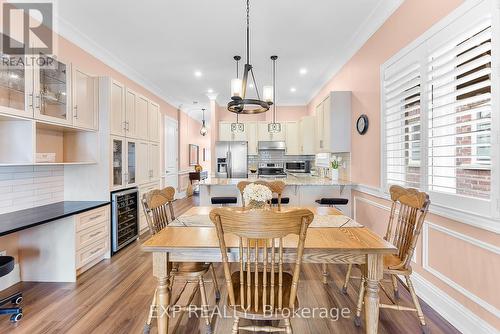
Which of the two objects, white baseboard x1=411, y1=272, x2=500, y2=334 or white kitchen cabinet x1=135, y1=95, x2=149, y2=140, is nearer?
white baseboard x1=411, y1=272, x2=500, y2=334

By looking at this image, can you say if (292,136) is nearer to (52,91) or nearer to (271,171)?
(271,171)

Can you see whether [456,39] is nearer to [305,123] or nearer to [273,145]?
[305,123]

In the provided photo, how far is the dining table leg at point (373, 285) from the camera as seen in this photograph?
1.46 m

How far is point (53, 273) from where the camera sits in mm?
2613

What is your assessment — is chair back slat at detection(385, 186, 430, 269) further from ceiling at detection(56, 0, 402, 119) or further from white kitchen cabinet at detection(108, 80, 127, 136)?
white kitchen cabinet at detection(108, 80, 127, 136)

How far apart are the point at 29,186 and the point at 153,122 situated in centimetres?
222

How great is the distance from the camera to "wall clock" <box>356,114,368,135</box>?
3410mm

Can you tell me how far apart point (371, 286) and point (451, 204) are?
106cm

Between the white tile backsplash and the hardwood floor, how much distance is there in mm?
837

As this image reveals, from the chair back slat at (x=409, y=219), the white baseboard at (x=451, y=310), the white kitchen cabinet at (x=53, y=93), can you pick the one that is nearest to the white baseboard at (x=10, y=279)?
the white kitchen cabinet at (x=53, y=93)

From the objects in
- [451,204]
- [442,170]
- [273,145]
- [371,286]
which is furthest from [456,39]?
[273,145]

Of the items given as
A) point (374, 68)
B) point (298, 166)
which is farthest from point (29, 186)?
point (298, 166)

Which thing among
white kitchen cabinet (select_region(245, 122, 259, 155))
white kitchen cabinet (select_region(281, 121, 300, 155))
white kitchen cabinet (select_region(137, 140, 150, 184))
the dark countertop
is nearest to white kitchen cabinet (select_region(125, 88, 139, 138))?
white kitchen cabinet (select_region(137, 140, 150, 184))

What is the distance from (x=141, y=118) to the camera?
13.5 ft
